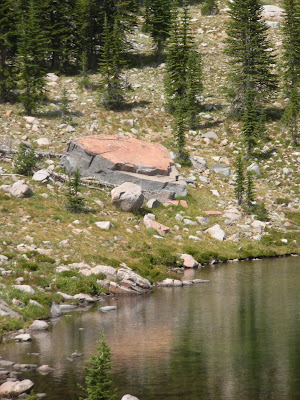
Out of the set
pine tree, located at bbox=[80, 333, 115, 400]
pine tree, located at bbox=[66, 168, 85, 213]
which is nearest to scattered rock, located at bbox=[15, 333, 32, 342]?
pine tree, located at bbox=[80, 333, 115, 400]

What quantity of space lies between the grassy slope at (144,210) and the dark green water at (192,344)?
3474 millimetres

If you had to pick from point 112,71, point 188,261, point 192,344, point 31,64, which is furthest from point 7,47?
point 192,344

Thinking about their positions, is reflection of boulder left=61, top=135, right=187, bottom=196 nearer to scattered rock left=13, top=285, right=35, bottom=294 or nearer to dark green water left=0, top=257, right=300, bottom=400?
dark green water left=0, top=257, right=300, bottom=400

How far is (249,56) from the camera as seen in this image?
6644 cm

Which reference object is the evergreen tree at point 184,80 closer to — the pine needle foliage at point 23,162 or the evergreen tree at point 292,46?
the evergreen tree at point 292,46

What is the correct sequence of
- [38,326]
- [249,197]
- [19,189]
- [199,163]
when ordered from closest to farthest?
1. [38,326]
2. [19,189]
3. [249,197]
4. [199,163]

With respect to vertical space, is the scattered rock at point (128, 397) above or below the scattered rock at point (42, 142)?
below

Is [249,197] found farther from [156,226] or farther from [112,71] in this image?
[112,71]

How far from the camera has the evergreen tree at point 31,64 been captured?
61344 mm

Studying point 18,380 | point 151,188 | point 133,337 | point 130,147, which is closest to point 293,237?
point 151,188

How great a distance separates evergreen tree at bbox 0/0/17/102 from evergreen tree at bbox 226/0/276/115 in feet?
87.7

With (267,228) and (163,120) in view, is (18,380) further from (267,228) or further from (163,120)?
(163,120)

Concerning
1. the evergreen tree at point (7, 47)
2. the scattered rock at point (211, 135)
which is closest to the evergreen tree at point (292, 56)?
the scattered rock at point (211, 135)

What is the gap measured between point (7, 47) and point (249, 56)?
98.7ft
